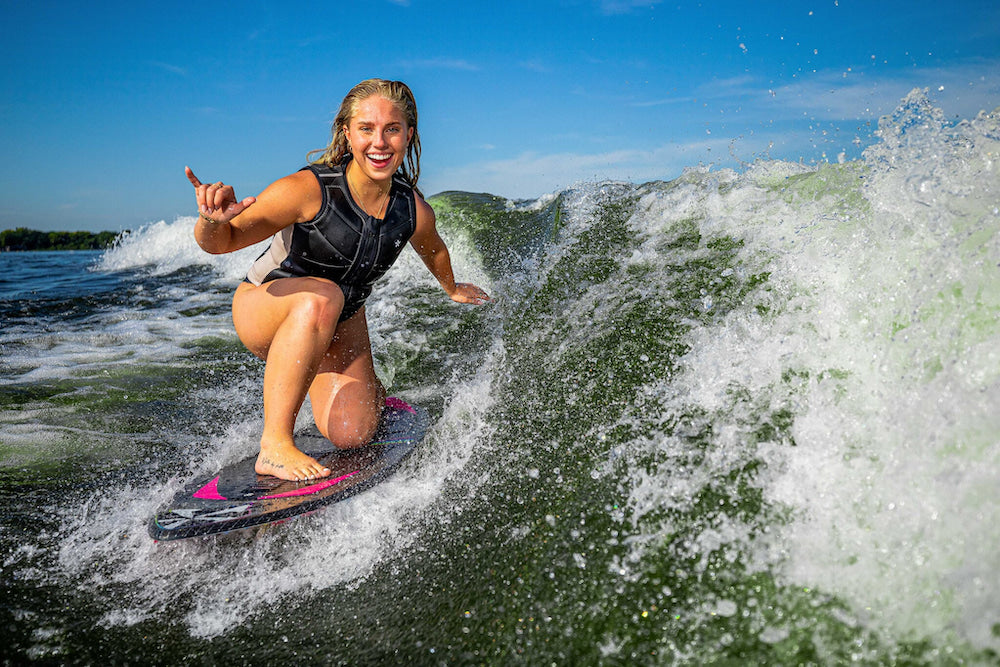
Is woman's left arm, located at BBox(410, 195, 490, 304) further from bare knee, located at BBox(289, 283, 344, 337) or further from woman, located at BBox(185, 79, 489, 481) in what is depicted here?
bare knee, located at BBox(289, 283, 344, 337)

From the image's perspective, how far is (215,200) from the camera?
8.58ft

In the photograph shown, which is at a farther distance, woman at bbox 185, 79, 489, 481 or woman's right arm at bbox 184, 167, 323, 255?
woman at bbox 185, 79, 489, 481

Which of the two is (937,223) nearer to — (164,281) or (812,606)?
(812,606)

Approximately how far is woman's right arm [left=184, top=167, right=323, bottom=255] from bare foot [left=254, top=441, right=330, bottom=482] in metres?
0.99

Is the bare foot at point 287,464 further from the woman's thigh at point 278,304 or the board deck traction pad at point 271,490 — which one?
the woman's thigh at point 278,304

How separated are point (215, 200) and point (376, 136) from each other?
2.95ft

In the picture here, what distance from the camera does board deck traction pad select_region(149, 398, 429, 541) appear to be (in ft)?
8.64

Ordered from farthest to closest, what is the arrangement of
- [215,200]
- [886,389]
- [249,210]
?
[249,210] → [215,200] → [886,389]

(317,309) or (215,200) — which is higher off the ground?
(215,200)

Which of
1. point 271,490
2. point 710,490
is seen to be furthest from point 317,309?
point 710,490

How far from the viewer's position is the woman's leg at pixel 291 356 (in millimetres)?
3098

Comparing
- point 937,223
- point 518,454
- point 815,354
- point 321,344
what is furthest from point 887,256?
point 321,344

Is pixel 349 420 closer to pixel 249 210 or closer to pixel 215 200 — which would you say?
pixel 249 210

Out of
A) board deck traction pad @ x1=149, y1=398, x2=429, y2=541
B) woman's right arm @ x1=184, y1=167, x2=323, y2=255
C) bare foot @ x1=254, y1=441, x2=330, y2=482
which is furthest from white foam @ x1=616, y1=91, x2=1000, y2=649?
woman's right arm @ x1=184, y1=167, x2=323, y2=255
